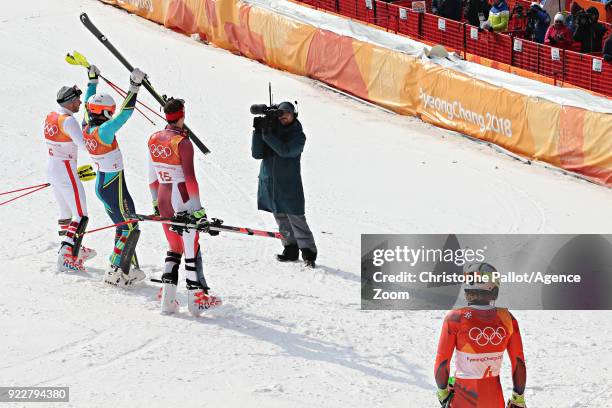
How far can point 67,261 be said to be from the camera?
1097cm

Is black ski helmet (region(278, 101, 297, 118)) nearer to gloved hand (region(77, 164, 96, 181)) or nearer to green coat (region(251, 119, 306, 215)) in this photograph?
green coat (region(251, 119, 306, 215))

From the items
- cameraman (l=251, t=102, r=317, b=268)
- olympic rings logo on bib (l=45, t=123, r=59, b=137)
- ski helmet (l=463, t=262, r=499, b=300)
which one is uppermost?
ski helmet (l=463, t=262, r=499, b=300)

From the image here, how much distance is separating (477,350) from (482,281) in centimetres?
42

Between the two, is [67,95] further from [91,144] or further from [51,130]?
[91,144]

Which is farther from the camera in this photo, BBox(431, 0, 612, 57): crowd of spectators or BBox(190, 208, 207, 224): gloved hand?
BBox(431, 0, 612, 57): crowd of spectators

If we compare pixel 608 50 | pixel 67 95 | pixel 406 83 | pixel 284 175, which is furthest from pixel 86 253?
pixel 608 50

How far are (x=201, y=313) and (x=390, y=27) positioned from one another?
12.1 m

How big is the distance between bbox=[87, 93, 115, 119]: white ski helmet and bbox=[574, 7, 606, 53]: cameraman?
10.1 metres

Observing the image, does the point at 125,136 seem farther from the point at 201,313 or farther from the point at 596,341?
the point at 596,341

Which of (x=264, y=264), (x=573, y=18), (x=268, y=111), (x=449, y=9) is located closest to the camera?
(x=268, y=111)

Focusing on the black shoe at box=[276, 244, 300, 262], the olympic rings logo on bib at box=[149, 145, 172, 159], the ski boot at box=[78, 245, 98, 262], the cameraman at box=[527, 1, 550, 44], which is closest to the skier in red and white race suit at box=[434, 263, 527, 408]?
the olympic rings logo on bib at box=[149, 145, 172, 159]

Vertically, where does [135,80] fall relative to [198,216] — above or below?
above

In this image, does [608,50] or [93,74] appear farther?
[608,50]

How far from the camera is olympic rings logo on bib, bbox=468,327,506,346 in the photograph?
6516 millimetres
